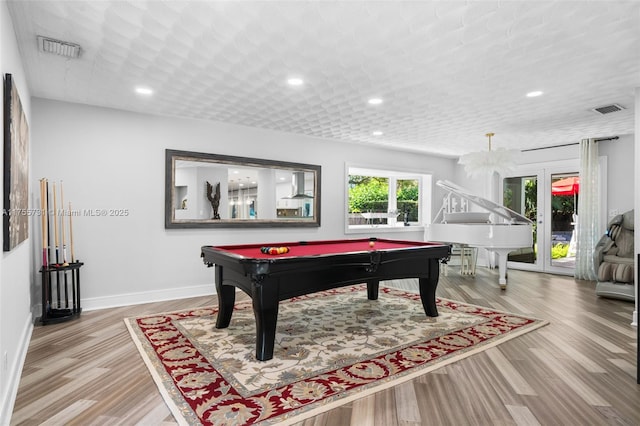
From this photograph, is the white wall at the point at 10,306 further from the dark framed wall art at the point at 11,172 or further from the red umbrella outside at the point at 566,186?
the red umbrella outside at the point at 566,186

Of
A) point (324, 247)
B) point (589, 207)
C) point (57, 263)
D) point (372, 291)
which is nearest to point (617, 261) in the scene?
point (589, 207)

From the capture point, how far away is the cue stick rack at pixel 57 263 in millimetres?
3699

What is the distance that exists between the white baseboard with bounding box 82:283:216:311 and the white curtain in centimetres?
599

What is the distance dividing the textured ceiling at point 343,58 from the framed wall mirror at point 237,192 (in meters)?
0.74

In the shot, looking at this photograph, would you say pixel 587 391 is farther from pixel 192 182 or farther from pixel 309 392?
pixel 192 182

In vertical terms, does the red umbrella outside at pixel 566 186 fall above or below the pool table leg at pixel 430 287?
above

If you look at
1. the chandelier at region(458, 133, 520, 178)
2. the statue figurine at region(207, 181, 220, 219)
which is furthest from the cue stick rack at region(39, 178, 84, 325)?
the chandelier at region(458, 133, 520, 178)

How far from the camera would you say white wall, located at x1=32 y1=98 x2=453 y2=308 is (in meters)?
4.16

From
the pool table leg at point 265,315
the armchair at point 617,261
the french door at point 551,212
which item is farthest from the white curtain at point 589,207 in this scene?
the pool table leg at point 265,315

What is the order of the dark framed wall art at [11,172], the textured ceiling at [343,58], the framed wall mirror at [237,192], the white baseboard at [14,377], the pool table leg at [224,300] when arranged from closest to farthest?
the white baseboard at [14,377]
the dark framed wall art at [11,172]
the textured ceiling at [343,58]
the pool table leg at [224,300]
the framed wall mirror at [237,192]

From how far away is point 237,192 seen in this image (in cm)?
532

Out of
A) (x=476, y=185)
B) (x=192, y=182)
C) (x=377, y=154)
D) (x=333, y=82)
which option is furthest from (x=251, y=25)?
(x=476, y=185)

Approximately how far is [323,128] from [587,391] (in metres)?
4.25

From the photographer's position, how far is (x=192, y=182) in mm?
4980
